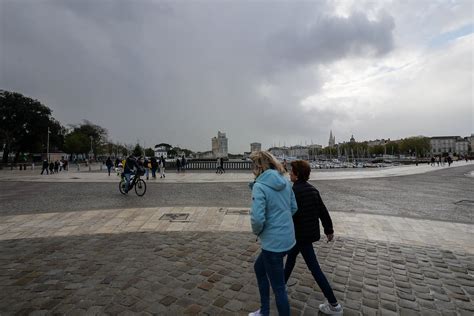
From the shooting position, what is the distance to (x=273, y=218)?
243 cm

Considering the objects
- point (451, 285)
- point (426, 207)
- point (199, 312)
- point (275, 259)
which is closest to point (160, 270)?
point (199, 312)

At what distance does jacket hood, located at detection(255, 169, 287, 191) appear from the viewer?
238 cm

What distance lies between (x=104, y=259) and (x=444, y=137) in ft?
668

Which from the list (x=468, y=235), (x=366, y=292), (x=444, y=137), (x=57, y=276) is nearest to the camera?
(x=366, y=292)

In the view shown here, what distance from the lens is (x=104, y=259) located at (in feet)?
14.4

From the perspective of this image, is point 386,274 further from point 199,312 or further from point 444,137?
point 444,137

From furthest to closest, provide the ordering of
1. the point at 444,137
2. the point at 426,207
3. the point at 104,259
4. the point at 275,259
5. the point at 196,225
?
1. the point at 444,137
2. the point at 426,207
3. the point at 196,225
4. the point at 104,259
5. the point at 275,259

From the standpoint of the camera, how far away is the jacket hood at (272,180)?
2375mm

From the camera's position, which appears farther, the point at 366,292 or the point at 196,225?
the point at 196,225

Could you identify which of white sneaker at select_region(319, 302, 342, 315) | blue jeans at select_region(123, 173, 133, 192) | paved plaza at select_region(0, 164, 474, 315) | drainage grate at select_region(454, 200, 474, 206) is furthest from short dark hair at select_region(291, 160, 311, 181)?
drainage grate at select_region(454, 200, 474, 206)

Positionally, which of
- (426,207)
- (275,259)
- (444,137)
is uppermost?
(444,137)

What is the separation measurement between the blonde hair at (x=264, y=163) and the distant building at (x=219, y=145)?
57169mm

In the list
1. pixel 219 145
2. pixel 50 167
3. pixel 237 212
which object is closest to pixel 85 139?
pixel 219 145

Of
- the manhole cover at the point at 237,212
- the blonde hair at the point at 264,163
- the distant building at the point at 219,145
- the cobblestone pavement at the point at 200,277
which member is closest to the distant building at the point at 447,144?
the distant building at the point at 219,145
